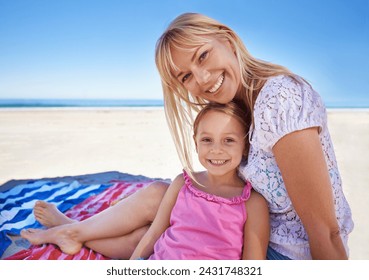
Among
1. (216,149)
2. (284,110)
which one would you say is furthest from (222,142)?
(284,110)

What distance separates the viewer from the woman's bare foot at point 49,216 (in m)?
1.48

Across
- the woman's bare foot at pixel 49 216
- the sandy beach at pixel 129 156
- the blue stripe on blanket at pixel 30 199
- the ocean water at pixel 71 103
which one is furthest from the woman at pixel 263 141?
the ocean water at pixel 71 103

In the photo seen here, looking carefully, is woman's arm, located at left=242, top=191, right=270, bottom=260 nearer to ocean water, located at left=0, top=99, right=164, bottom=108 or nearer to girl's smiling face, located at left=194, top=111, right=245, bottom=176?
girl's smiling face, located at left=194, top=111, right=245, bottom=176

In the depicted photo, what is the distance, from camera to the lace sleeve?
2.90ft

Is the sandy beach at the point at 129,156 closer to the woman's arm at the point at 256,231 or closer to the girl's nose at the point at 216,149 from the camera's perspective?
the woman's arm at the point at 256,231

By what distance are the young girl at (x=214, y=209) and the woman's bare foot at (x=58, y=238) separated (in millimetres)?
246

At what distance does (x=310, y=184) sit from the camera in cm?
89

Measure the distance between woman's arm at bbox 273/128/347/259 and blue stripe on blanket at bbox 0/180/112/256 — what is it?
40.3 inches

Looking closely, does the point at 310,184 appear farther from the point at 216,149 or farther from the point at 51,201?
the point at 51,201
